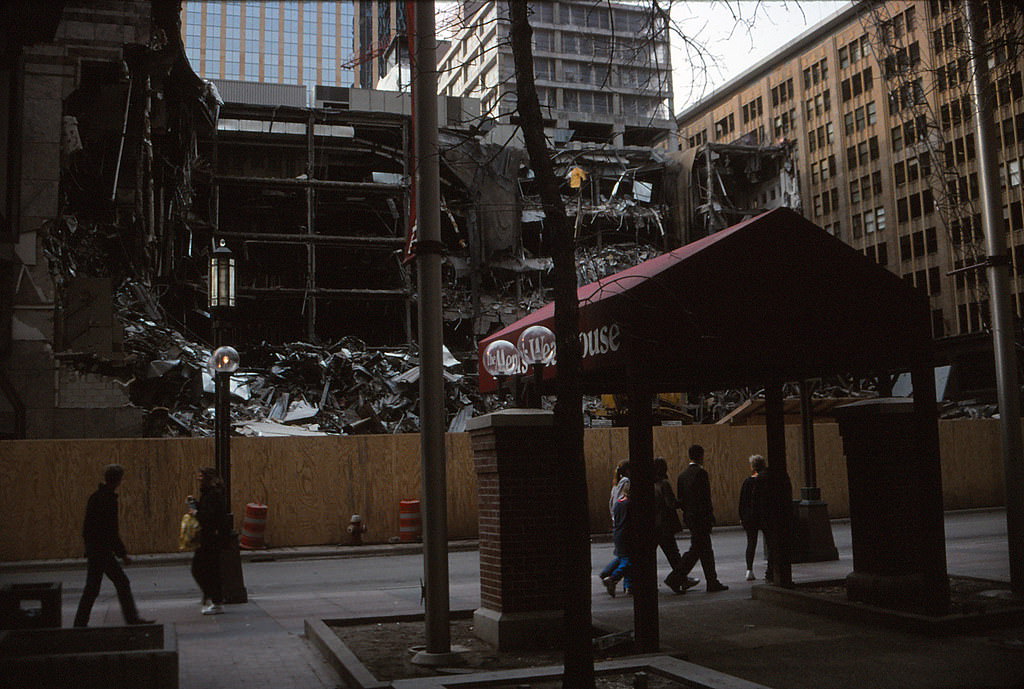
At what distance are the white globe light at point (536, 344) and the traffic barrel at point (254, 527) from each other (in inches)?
445

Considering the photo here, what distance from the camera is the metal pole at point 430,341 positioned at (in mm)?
7879

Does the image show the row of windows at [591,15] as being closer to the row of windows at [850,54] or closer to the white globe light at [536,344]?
the white globe light at [536,344]

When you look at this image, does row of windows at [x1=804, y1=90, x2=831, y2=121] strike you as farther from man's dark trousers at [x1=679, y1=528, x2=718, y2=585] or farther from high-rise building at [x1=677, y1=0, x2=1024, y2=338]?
man's dark trousers at [x1=679, y1=528, x2=718, y2=585]

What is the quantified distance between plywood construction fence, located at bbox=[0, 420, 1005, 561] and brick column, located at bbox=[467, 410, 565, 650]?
41.7 feet

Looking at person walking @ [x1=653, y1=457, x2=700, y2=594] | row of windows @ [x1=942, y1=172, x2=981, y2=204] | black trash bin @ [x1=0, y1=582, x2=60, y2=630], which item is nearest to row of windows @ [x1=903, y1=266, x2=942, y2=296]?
row of windows @ [x1=942, y1=172, x2=981, y2=204]

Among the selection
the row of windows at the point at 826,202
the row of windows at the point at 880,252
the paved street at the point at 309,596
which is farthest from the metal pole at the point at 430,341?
the row of windows at the point at 826,202

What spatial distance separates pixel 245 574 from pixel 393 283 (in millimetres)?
37949

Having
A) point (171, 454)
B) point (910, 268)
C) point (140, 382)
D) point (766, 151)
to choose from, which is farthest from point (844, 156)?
point (171, 454)

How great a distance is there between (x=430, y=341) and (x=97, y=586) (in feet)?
15.2

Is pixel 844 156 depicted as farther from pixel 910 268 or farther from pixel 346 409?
pixel 346 409

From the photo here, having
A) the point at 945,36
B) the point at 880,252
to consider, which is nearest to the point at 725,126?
the point at 880,252

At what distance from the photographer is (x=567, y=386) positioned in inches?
227

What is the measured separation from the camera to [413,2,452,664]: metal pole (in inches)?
310

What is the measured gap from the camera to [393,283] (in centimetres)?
5384
